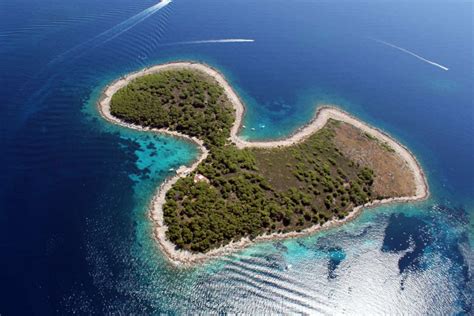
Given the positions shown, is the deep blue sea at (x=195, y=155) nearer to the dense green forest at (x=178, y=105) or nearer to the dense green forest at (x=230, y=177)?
the dense green forest at (x=230, y=177)

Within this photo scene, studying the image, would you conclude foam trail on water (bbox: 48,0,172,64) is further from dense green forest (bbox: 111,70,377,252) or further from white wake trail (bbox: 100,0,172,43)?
dense green forest (bbox: 111,70,377,252)

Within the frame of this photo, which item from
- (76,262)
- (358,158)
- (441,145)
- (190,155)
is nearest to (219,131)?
(190,155)

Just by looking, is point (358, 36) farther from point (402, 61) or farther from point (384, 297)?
point (384, 297)

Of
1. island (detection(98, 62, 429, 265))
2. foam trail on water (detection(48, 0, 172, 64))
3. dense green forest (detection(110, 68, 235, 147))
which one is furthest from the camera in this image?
foam trail on water (detection(48, 0, 172, 64))

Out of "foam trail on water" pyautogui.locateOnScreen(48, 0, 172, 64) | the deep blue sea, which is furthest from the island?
"foam trail on water" pyautogui.locateOnScreen(48, 0, 172, 64)

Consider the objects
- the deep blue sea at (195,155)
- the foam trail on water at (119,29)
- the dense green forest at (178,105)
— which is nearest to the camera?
the deep blue sea at (195,155)

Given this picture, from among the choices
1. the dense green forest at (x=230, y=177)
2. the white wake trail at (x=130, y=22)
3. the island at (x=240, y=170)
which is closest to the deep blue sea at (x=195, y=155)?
the white wake trail at (x=130, y=22)
